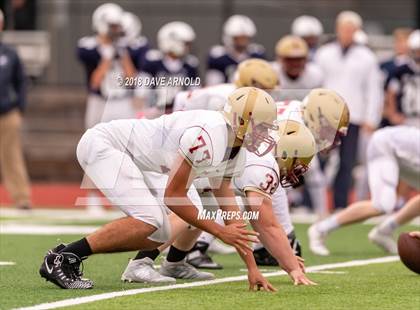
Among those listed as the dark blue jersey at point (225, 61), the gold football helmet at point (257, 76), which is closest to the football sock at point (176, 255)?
the gold football helmet at point (257, 76)

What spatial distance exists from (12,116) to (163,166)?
6310 millimetres

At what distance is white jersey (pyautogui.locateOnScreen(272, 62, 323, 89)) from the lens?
11.8m

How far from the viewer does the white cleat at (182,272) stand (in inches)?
284

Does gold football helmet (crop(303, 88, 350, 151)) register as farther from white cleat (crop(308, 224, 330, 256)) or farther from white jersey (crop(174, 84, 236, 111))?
white cleat (crop(308, 224, 330, 256))

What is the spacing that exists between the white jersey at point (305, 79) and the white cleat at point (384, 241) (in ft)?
9.07

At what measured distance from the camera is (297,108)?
26.1ft

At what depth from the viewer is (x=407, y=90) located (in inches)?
507

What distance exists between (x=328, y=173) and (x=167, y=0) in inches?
159

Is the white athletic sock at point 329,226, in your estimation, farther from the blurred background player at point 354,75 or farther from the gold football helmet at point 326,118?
the blurred background player at point 354,75

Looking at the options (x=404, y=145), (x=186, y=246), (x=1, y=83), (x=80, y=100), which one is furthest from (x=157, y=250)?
(x=80, y=100)

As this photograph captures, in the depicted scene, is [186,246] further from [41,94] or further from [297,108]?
[41,94]

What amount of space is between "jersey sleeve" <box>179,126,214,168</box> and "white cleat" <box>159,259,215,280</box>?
1179 mm

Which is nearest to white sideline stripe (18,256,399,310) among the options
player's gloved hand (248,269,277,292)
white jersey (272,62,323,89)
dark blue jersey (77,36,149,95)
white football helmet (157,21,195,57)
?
player's gloved hand (248,269,277,292)

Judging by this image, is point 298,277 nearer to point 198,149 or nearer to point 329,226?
point 198,149
